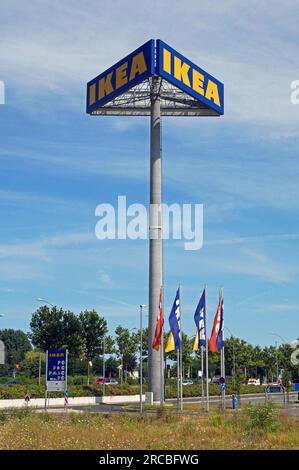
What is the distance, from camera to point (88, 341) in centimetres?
8650

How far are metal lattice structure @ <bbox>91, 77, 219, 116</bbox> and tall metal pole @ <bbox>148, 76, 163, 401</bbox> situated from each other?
0.91 m

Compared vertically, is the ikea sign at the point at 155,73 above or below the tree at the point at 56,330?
above

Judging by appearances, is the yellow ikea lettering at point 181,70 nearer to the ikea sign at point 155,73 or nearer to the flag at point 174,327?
the ikea sign at point 155,73

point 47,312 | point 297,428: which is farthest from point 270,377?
point 297,428

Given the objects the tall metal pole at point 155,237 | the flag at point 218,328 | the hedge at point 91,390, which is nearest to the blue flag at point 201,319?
the flag at point 218,328

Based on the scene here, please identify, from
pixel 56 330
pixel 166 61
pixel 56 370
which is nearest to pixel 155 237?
pixel 166 61

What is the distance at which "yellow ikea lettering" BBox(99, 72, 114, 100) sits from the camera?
200 ft

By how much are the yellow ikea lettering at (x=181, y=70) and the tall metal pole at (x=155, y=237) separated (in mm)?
2255

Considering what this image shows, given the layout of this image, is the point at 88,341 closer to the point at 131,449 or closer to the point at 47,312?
the point at 47,312

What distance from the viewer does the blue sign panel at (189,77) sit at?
56700mm

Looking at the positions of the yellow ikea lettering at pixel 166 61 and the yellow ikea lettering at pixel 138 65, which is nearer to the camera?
the yellow ikea lettering at pixel 166 61

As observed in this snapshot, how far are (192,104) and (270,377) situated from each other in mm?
76864

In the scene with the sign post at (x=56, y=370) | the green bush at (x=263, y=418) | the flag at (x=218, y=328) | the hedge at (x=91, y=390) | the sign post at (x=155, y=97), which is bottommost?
the hedge at (x=91, y=390)

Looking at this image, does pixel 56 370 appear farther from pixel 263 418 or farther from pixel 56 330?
pixel 56 330
